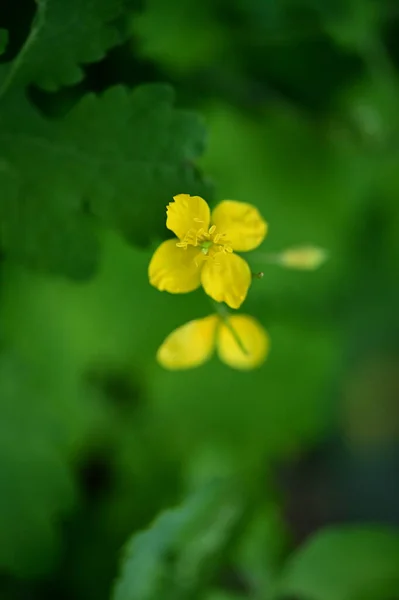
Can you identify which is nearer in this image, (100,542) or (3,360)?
(3,360)

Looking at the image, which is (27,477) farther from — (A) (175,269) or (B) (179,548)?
(A) (175,269)

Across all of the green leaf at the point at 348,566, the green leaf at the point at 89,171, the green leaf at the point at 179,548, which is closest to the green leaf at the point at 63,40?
the green leaf at the point at 89,171

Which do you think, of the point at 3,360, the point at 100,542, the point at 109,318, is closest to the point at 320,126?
the point at 109,318

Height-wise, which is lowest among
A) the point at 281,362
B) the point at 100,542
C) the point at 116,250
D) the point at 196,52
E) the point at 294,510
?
the point at 100,542

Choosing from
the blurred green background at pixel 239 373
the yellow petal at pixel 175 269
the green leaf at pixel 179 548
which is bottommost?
the green leaf at pixel 179 548

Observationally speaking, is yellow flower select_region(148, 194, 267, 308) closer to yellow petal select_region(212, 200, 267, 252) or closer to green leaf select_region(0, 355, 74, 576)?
yellow petal select_region(212, 200, 267, 252)

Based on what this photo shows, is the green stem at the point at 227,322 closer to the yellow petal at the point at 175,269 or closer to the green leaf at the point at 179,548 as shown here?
the yellow petal at the point at 175,269

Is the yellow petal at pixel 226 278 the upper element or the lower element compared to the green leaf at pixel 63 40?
lower

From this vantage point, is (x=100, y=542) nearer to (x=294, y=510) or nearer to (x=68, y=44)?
(x=294, y=510)
